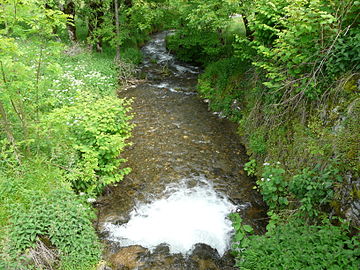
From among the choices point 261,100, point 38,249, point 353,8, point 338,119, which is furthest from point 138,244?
point 353,8

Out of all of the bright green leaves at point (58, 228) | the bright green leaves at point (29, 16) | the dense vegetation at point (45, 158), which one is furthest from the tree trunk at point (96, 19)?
the bright green leaves at point (58, 228)

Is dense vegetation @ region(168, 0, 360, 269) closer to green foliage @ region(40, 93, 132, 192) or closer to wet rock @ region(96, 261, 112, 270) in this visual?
wet rock @ region(96, 261, 112, 270)

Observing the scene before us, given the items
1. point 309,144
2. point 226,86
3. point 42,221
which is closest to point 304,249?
point 309,144

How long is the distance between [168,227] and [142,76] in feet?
33.7

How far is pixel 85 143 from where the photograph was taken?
232 inches

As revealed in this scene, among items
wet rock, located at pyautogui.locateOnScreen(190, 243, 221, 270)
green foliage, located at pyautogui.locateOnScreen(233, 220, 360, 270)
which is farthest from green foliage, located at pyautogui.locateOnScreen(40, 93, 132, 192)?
green foliage, located at pyautogui.locateOnScreen(233, 220, 360, 270)

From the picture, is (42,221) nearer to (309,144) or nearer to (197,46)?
(309,144)

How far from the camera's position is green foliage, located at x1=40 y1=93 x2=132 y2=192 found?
5.46m

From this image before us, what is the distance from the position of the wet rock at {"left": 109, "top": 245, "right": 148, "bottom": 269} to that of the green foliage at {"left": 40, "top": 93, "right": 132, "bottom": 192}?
4.72 ft

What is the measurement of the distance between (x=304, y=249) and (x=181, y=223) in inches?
103

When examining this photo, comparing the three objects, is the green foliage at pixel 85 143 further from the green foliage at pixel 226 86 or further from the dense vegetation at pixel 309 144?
the green foliage at pixel 226 86

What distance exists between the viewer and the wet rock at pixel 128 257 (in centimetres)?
465

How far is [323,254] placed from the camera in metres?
3.52

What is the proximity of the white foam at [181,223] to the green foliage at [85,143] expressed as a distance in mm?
1067
